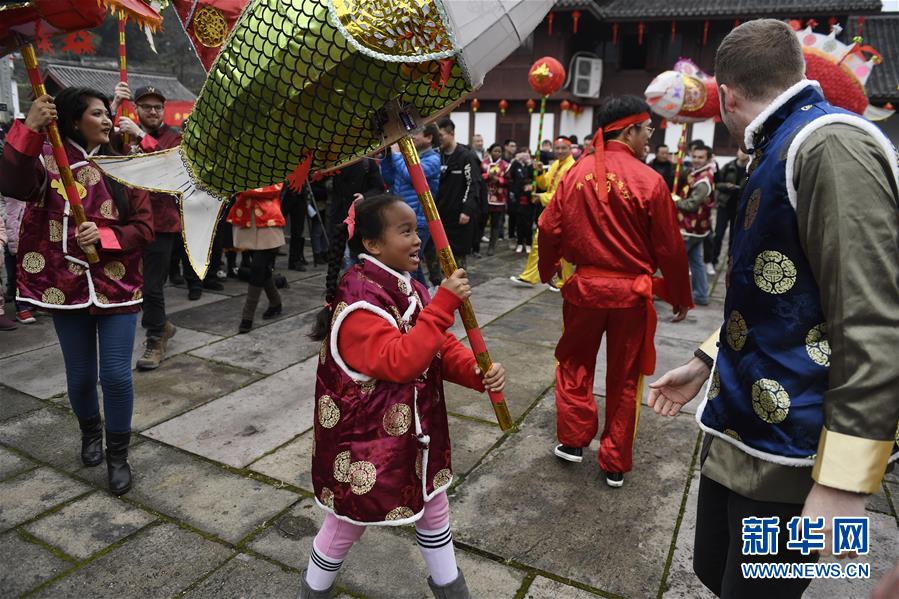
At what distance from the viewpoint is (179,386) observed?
4297 mm

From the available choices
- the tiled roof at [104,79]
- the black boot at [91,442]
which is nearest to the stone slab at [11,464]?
the black boot at [91,442]

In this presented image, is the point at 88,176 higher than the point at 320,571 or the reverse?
higher

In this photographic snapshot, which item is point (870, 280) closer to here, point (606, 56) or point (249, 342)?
point (249, 342)

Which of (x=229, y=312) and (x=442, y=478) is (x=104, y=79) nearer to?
(x=229, y=312)

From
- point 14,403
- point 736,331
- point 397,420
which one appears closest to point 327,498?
point 397,420

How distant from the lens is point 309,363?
4.82m

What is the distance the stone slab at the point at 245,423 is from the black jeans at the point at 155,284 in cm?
108

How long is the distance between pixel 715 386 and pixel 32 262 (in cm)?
297

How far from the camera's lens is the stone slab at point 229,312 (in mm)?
5711

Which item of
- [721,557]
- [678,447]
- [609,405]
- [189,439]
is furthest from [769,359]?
[189,439]

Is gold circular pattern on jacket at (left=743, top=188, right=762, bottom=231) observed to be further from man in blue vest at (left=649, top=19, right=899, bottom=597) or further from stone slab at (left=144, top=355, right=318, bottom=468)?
stone slab at (left=144, top=355, right=318, bottom=468)

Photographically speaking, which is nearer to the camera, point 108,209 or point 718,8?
point 108,209

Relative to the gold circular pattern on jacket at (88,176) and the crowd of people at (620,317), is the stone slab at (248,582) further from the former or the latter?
the gold circular pattern on jacket at (88,176)

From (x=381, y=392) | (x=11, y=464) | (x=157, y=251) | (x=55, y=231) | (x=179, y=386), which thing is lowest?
(x=179, y=386)
